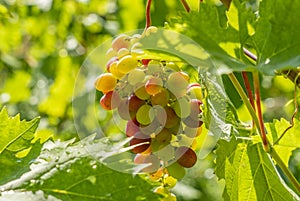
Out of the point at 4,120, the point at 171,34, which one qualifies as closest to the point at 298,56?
the point at 171,34

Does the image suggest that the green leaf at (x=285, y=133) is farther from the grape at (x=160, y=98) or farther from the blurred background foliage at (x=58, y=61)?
the blurred background foliage at (x=58, y=61)

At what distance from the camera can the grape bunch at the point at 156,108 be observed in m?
0.71

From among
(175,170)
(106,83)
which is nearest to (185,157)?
(175,170)

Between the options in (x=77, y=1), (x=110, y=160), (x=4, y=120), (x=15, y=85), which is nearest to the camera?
(x=110, y=160)

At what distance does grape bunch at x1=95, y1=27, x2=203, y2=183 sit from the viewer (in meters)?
0.71

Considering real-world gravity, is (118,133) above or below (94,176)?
below

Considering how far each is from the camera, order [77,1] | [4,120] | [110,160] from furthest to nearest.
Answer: [77,1] → [4,120] → [110,160]

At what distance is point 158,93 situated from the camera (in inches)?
28.0

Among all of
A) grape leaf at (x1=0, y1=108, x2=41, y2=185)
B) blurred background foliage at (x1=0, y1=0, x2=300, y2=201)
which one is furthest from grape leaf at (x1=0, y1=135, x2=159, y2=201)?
blurred background foliage at (x1=0, y1=0, x2=300, y2=201)

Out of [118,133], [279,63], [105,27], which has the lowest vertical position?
[118,133]

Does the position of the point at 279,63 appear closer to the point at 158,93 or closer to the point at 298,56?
the point at 298,56

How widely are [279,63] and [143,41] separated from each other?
139 mm

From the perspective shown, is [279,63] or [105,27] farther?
[105,27]

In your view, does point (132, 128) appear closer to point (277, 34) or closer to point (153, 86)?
point (153, 86)
